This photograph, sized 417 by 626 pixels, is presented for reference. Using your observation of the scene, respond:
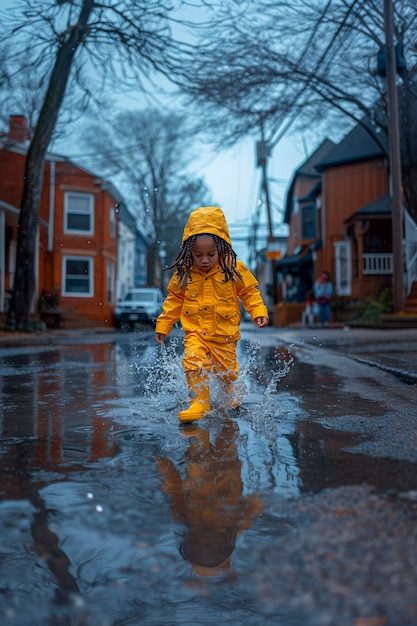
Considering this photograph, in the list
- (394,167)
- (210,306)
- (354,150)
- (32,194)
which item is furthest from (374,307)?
(210,306)

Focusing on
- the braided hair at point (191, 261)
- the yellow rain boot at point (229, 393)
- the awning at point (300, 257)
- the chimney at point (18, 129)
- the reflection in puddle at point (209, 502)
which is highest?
the chimney at point (18, 129)

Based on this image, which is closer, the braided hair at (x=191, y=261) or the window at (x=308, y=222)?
the braided hair at (x=191, y=261)

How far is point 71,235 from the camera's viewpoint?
Answer: 28500 mm

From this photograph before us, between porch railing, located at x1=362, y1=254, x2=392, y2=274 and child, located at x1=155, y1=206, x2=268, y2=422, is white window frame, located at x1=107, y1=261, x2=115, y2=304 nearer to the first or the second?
porch railing, located at x1=362, y1=254, x2=392, y2=274

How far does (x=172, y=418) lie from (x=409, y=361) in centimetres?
370

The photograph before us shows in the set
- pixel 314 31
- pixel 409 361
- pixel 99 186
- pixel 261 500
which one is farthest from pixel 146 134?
pixel 261 500

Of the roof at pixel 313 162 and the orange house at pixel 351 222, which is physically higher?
the roof at pixel 313 162

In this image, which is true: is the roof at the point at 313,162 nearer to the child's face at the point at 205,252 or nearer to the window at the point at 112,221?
the window at the point at 112,221

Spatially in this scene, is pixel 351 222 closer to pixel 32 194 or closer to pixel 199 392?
pixel 32 194

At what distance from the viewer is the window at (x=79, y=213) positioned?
28547 millimetres

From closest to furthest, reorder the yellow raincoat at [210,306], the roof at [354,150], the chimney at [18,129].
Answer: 1. the yellow raincoat at [210,306]
2. the chimney at [18,129]
3. the roof at [354,150]

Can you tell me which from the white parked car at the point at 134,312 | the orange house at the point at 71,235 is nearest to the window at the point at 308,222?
the orange house at the point at 71,235

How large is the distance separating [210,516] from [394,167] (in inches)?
572

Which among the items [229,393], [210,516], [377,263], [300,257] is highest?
[300,257]
